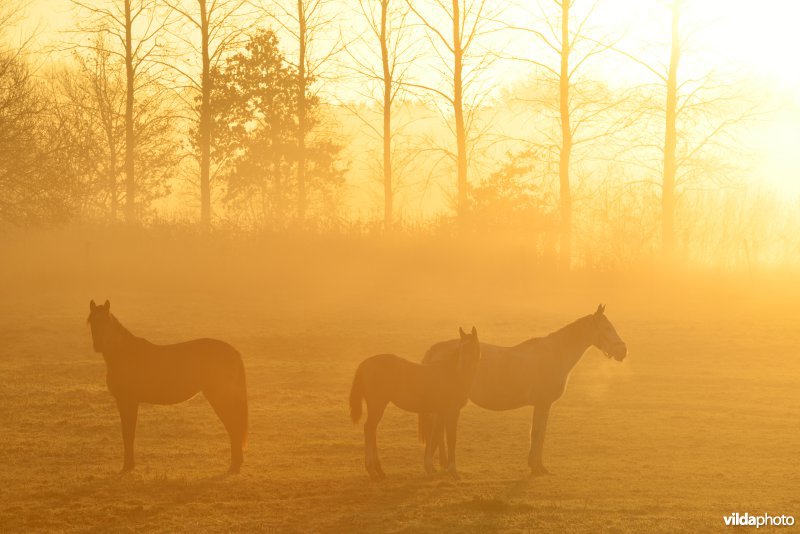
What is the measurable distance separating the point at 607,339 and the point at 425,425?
2.69 m

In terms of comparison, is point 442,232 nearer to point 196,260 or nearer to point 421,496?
point 196,260

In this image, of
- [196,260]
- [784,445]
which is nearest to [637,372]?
[784,445]

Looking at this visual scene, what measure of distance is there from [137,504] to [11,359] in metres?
13.1

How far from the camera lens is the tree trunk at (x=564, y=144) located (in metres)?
35.1

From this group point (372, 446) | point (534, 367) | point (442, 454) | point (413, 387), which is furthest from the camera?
point (534, 367)

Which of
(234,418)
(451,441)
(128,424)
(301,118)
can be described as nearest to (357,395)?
(451,441)

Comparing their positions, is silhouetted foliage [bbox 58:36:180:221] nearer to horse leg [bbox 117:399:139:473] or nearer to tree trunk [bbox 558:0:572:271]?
tree trunk [bbox 558:0:572:271]

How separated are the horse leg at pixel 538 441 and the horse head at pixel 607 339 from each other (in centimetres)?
110

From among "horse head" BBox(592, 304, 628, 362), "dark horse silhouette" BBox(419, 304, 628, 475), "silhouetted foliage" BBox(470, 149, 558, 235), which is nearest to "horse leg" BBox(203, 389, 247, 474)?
"dark horse silhouette" BBox(419, 304, 628, 475)

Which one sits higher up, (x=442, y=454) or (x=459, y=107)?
(x=459, y=107)

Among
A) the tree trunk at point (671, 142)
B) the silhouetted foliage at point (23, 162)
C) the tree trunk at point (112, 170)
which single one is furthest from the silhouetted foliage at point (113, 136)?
the tree trunk at point (671, 142)

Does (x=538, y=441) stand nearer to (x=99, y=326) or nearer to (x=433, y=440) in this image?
(x=433, y=440)

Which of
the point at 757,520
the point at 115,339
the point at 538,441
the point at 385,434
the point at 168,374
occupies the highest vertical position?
the point at 115,339

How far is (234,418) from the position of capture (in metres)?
13.2
